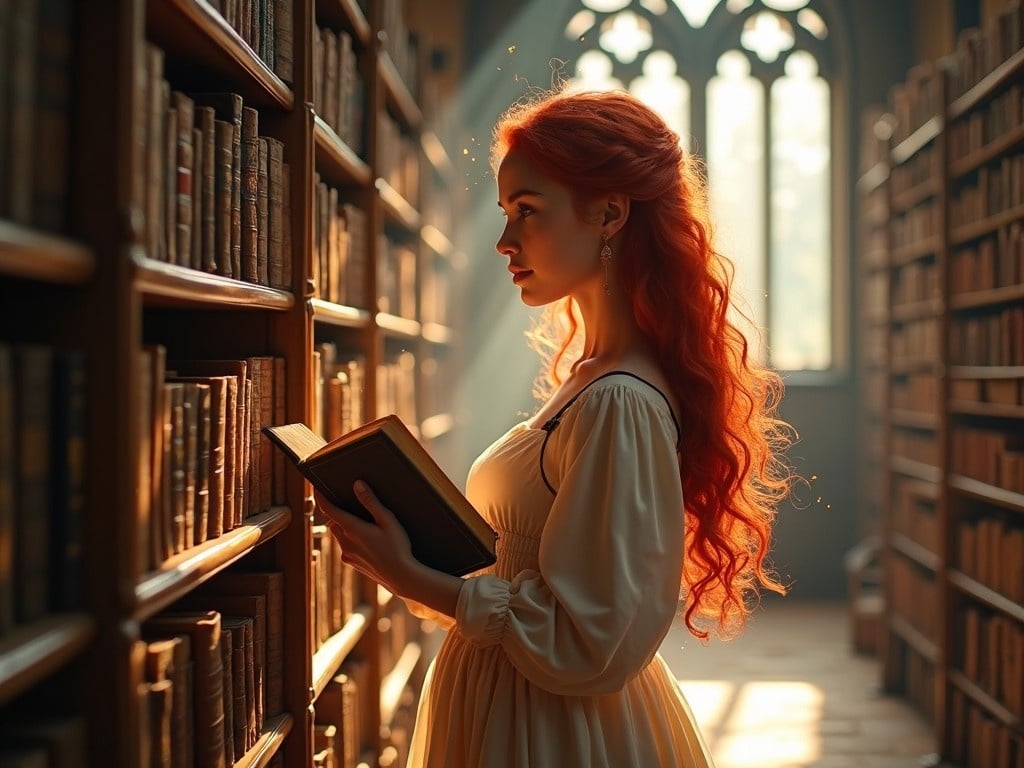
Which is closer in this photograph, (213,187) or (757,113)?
(213,187)

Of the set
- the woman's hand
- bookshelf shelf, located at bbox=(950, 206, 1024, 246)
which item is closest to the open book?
the woman's hand

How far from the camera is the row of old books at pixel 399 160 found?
10.5 ft

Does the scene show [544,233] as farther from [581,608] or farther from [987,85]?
[987,85]

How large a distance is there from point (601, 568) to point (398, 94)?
95.4 inches

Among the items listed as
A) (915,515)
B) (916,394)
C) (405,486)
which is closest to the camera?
(405,486)

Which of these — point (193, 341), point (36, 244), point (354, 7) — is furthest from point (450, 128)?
point (36, 244)

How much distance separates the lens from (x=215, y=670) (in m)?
1.46

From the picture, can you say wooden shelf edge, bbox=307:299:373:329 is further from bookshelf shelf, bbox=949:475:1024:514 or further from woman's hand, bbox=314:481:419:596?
bookshelf shelf, bbox=949:475:1024:514

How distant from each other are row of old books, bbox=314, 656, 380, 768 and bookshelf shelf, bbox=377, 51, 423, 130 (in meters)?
1.62

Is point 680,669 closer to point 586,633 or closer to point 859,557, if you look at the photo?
point 859,557

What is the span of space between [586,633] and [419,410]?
2680 mm

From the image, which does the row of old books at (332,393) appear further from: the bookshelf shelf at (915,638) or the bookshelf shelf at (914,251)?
the bookshelf shelf at (914,251)

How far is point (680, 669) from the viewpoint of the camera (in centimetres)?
517

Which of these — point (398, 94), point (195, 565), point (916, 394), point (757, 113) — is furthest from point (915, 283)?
point (195, 565)
